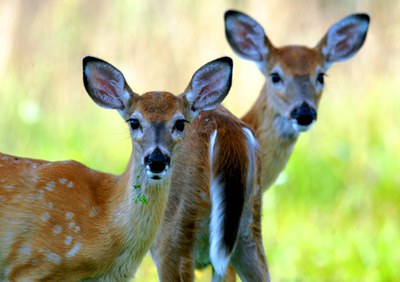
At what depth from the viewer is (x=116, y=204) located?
249 inches

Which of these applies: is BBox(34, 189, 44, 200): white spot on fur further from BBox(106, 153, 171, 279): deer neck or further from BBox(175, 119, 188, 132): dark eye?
BBox(175, 119, 188, 132): dark eye

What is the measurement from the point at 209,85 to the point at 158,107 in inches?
19.7

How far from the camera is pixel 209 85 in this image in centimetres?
669

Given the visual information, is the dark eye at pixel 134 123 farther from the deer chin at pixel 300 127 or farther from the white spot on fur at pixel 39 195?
the deer chin at pixel 300 127

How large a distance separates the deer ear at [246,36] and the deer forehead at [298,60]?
136 mm

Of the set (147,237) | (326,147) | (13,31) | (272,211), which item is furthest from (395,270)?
(13,31)

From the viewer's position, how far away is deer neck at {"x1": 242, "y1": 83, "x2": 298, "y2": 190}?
8.02 meters

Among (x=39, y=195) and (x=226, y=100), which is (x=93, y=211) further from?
(x=226, y=100)

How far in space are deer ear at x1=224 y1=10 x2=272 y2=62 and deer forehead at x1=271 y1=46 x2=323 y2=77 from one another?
14cm

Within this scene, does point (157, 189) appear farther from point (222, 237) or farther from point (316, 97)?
point (316, 97)

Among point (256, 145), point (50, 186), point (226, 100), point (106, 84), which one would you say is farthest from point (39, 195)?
point (226, 100)

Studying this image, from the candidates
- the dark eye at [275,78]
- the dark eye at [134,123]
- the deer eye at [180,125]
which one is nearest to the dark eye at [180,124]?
the deer eye at [180,125]

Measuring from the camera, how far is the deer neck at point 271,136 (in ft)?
26.3

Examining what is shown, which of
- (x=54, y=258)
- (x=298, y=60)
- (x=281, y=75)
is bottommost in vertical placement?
(x=54, y=258)
